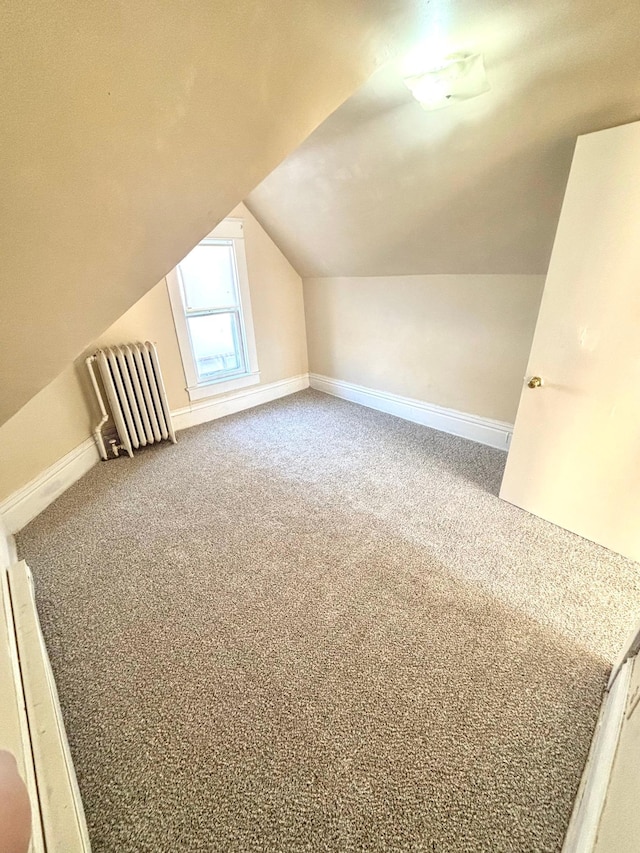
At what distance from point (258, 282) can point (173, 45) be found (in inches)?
112

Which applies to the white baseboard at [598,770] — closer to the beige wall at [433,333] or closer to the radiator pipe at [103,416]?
the beige wall at [433,333]

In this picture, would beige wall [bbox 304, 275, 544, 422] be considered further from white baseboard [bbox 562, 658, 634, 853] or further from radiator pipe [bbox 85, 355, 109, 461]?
radiator pipe [bbox 85, 355, 109, 461]

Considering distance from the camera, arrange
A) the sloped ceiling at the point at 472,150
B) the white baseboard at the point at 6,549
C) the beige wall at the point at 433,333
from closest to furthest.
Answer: the sloped ceiling at the point at 472,150, the white baseboard at the point at 6,549, the beige wall at the point at 433,333

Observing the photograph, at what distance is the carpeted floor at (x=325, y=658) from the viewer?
99 centimetres

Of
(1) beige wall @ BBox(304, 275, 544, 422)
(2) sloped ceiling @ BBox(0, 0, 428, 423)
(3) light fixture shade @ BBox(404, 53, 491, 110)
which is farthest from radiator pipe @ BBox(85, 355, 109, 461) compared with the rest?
(3) light fixture shade @ BBox(404, 53, 491, 110)

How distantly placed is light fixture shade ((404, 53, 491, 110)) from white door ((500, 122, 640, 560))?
1.59 feet

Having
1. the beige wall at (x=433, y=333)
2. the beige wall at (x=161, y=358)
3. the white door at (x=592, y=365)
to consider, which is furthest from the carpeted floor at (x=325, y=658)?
the beige wall at (x=433, y=333)

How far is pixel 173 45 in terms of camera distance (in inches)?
29.3

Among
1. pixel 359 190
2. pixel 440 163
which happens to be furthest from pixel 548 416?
pixel 359 190

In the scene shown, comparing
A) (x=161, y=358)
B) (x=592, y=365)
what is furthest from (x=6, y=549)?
(x=592, y=365)

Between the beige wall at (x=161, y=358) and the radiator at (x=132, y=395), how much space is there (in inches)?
5.2

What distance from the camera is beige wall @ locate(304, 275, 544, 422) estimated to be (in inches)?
99.4

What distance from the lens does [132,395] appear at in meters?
2.75

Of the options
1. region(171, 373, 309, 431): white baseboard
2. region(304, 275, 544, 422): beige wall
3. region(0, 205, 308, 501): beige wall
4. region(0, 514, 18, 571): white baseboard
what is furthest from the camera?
region(171, 373, 309, 431): white baseboard
